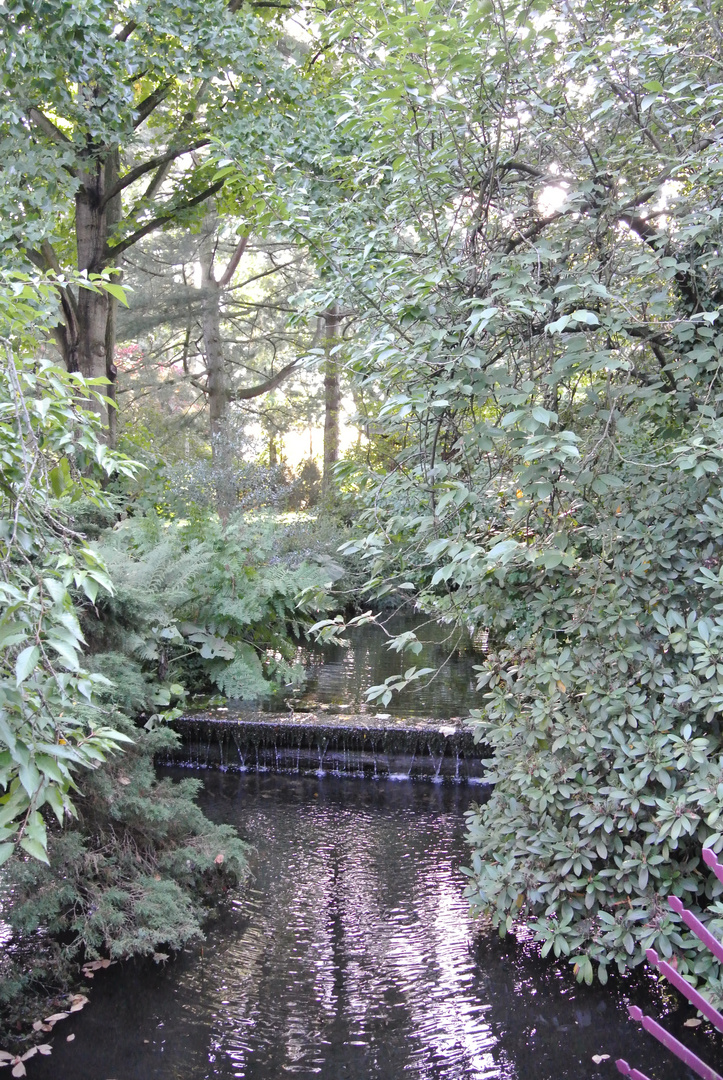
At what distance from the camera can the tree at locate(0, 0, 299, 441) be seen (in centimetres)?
613

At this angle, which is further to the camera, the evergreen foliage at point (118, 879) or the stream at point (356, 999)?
the evergreen foliage at point (118, 879)

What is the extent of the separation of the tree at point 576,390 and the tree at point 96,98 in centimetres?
→ 304

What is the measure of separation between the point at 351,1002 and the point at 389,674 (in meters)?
5.20

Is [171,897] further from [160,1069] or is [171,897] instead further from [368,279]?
[368,279]

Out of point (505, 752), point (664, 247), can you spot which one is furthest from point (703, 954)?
point (664, 247)

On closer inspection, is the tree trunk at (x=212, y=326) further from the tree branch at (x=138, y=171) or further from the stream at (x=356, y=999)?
the stream at (x=356, y=999)

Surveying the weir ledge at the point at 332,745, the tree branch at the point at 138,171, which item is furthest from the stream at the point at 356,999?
the tree branch at the point at 138,171

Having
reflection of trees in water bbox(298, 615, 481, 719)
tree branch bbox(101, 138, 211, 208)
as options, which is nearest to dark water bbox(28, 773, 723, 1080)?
reflection of trees in water bbox(298, 615, 481, 719)

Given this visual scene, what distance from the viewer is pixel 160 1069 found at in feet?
9.49

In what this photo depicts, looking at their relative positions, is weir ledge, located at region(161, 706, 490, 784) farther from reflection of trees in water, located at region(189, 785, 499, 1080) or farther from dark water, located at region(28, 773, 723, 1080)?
dark water, located at region(28, 773, 723, 1080)

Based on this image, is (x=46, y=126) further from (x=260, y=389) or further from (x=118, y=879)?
(x=260, y=389)

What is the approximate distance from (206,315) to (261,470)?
4.82 metres

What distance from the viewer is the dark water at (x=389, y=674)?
736 centimetres

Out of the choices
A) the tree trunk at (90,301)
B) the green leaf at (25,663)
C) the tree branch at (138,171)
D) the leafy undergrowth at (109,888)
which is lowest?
the leafy undergrowth at (109,888)
